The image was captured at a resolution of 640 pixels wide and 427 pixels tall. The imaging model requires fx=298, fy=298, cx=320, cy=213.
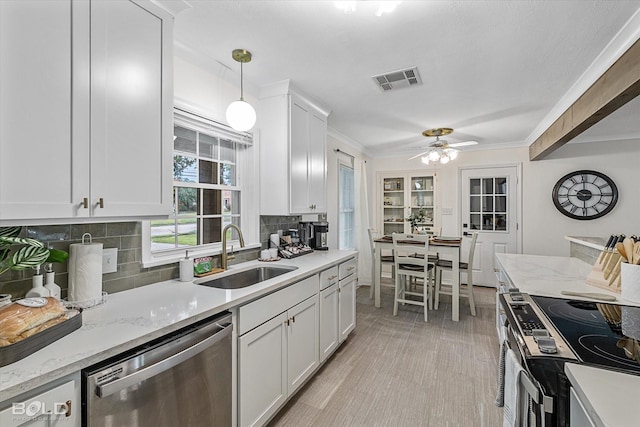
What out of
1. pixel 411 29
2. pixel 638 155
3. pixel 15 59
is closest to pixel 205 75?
pixel 15 59

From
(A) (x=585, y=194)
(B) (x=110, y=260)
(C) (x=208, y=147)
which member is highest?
(C) (x=208, y=147)

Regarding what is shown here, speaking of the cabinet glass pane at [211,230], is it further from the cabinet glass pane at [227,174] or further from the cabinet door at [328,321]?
the cabinet door at [328,321]

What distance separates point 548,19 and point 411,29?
797 mm

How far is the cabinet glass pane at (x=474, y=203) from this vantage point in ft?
17.3

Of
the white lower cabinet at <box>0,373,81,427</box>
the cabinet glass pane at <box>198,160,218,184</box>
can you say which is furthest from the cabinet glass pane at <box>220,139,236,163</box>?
the white lower cabinet at <box>0,373,81,427</box>

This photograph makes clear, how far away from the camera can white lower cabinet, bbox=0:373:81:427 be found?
0.80 metres

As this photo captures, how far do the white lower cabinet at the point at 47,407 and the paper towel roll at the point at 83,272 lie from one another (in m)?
0.55

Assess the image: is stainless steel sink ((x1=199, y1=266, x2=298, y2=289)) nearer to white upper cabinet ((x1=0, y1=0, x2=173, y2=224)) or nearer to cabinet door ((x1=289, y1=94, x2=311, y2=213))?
cabinet door ((x1=289, y1=94, x2=311, y2=213))

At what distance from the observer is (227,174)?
103 inches

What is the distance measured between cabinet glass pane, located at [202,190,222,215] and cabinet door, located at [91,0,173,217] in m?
0.77

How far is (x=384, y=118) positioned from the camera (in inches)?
146

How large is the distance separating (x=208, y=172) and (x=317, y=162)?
1.20 meters

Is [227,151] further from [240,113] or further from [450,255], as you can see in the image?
[450,255]

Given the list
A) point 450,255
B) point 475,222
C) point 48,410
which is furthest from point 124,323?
point 475,222
